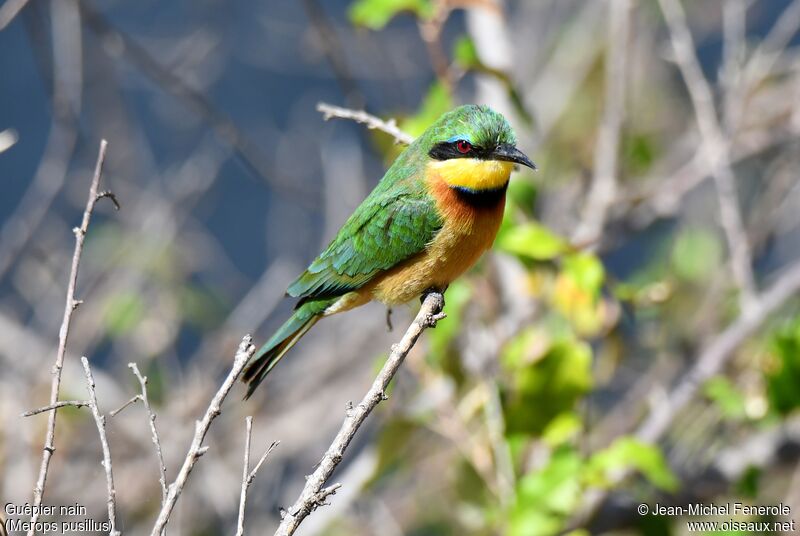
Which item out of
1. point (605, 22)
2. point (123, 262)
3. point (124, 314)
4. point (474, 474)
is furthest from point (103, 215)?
point (474, 474)

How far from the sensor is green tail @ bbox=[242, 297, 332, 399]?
8.54 feet

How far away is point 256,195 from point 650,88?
3426 millimetres

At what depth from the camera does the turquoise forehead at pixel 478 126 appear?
2.55 meters

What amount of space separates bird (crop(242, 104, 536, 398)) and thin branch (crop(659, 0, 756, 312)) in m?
0.85

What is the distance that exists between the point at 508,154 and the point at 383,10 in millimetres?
583

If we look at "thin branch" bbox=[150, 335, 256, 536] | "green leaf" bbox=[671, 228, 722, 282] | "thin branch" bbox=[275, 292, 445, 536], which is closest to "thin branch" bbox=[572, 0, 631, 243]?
"green leaf" bbox=[671, 228, 722, 282]

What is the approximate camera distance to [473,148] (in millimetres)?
2572

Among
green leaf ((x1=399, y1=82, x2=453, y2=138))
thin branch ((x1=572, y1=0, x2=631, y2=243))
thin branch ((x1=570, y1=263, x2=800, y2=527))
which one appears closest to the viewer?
green leaf ((x1=399, y1=82, x2=453, y2=138))

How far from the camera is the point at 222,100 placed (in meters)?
7.52

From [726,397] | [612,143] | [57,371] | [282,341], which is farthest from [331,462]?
[612,143]

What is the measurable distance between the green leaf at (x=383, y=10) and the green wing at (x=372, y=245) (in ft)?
1.57

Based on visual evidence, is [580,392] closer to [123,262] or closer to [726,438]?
[726,438]

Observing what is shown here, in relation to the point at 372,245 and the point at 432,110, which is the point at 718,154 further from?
the point at 372,245

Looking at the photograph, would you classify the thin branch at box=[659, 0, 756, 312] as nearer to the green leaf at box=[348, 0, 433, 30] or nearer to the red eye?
the green leaf at box=[348, 0, 433, 30]
